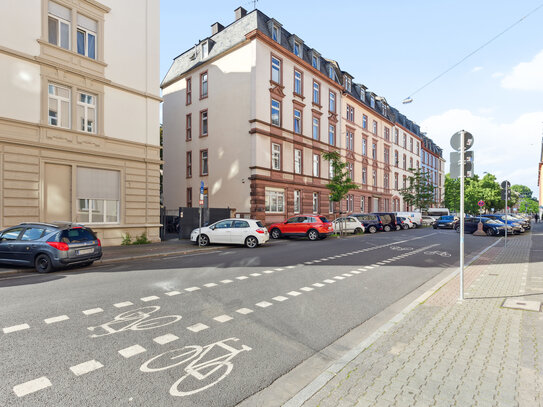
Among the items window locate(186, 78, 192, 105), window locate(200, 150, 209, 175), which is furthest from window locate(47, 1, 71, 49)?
window locate(186, 78, 192, 105)

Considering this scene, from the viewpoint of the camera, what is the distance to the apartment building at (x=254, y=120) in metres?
24.5

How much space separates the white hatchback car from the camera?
1622 centimetres

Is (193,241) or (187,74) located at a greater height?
(187,74)

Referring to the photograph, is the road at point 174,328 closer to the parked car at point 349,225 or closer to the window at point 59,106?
the window at point 59,106

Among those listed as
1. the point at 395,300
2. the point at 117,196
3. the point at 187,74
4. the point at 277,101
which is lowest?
the point at 395,300

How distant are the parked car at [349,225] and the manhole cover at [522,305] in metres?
18.2

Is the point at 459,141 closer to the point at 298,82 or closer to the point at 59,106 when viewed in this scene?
the point at 59,106

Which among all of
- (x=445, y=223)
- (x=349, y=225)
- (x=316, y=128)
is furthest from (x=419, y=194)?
(x=349, y=225)

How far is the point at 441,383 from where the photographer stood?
3.30 m

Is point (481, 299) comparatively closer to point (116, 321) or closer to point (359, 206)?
point (116, 321)

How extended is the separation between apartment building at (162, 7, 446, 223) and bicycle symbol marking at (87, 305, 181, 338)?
59.7 feet

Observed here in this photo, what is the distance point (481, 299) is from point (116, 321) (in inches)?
265

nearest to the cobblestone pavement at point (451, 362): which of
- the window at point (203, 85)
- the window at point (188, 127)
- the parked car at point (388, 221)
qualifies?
the parked car at point (388, 221)

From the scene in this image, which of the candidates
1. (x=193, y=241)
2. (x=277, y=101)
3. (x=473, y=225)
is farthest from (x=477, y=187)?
(x=193, y=241)
